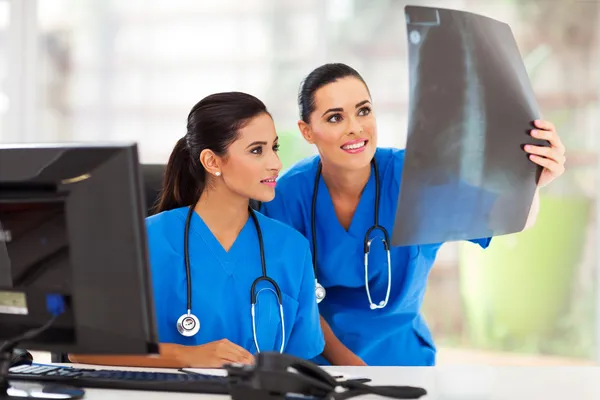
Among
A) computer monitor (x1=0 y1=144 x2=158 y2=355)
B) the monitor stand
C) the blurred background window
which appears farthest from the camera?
the blurred background window

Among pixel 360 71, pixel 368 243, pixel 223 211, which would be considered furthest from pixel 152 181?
pixel 360 71

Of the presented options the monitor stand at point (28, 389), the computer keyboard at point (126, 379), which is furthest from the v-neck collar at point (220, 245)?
the monitor stand at point (28, 389)

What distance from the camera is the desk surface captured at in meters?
Result: 1.08

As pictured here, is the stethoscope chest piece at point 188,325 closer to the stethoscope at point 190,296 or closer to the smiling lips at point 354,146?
the stethoscope at point 190,296

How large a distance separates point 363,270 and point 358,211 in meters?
0.14

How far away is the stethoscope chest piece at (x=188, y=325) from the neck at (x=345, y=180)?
0.55 metres

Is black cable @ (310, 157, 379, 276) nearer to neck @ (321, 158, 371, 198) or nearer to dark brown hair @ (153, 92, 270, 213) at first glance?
neck @ (321, 158, 371, 198)

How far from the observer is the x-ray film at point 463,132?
1.25 metres

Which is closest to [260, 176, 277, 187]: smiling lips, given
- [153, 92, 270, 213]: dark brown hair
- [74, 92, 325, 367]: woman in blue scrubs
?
[74, 92, 325, 367]: woman in blue scrubs

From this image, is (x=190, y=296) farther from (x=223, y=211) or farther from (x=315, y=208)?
Result: (x=315, y=208)

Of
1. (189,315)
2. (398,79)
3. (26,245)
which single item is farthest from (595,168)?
(26,245)

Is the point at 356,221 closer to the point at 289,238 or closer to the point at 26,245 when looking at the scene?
the point at 289,238

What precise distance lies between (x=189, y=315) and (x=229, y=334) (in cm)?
11

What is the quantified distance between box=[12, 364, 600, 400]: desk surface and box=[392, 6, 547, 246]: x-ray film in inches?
8.8
